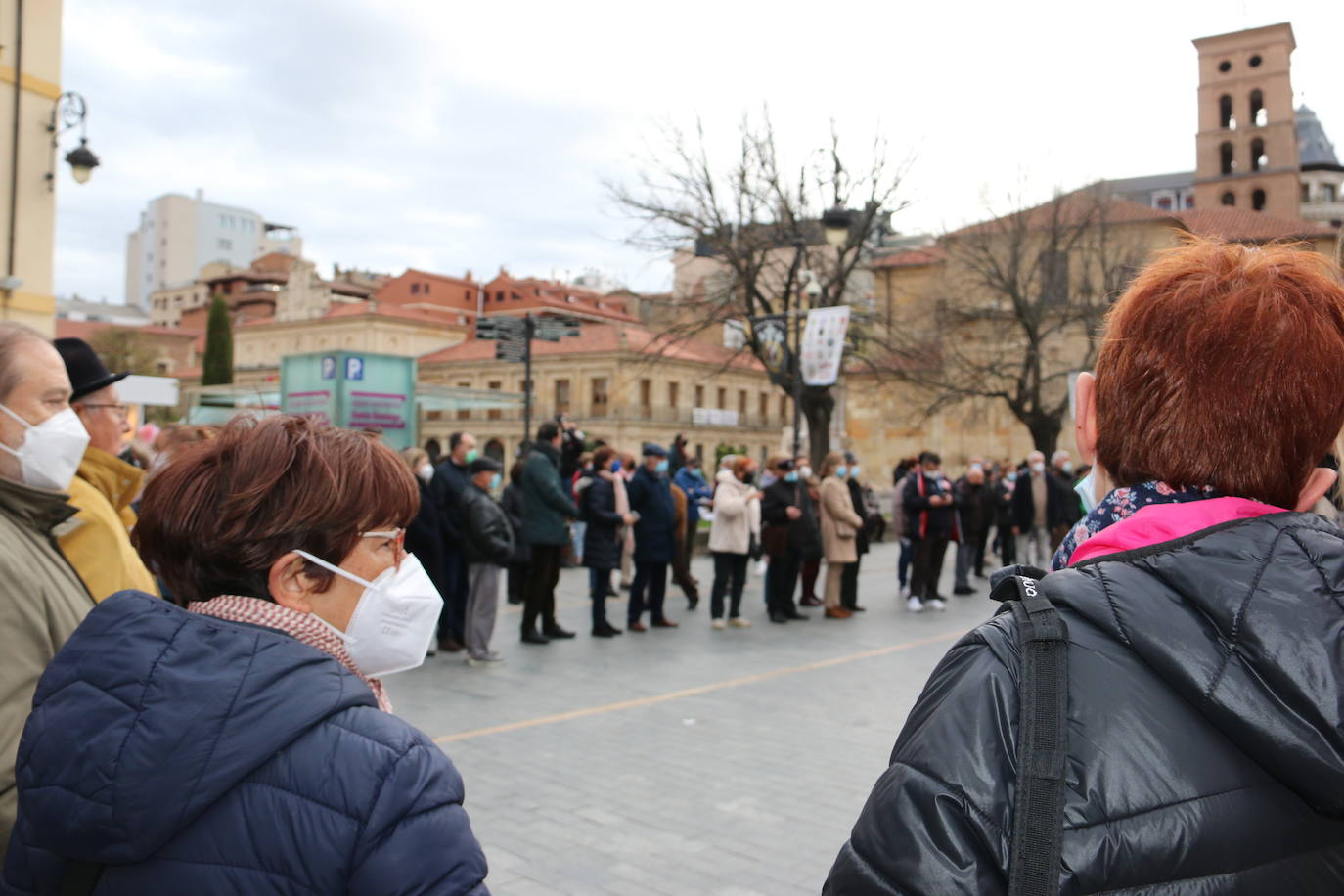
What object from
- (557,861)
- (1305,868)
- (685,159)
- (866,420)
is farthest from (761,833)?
(866,420)

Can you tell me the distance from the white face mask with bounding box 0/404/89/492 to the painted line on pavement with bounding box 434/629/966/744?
13.7ft

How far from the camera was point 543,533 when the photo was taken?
403 inches

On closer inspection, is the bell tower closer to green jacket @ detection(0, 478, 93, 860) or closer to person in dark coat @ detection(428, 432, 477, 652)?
person in dark coat @ detection(428, 432, 477, 652)

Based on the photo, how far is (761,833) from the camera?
16.8 feet

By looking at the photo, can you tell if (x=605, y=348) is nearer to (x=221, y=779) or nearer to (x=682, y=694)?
(x=682, y=694)

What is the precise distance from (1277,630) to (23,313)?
69.0 ft

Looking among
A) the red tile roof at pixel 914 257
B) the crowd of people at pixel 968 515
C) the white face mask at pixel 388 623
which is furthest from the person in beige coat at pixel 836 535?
the red tile roof at pixel 914 257

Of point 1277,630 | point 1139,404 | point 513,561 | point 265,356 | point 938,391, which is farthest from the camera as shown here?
point 265,356

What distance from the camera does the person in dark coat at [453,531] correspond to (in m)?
9.70

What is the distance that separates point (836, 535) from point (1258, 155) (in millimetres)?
72033

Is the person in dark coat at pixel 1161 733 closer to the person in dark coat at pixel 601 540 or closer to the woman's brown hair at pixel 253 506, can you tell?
the woman's brown hair at pixel 253 506

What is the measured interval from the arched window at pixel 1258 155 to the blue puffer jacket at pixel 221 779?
264 ft

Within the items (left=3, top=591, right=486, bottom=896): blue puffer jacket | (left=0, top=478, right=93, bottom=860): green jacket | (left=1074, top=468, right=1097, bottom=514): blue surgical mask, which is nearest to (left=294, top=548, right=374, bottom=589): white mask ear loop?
(left=3, top=591, right=486, bottom=896): blue puffer jacket

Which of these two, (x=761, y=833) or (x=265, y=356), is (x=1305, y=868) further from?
(x=265, y=356)
